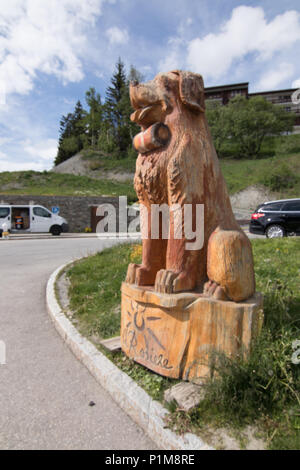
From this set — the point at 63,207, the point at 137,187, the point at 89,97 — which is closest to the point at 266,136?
the point at 89,97

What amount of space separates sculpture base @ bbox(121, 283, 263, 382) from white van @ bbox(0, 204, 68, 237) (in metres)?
14.9

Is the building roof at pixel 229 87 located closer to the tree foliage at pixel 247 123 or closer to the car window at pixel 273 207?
the tree foliage at pixel 247 123

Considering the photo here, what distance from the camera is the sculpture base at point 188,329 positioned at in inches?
81.0

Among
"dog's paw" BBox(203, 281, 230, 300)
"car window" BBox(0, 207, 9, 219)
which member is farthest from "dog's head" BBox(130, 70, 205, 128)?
"car window" BBox(0, 207, 9, 219)

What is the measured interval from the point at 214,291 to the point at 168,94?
1.55 meters

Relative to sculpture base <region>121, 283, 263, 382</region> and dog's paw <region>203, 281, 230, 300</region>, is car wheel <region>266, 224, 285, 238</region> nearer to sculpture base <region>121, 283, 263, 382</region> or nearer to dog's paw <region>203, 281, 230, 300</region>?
sculpture base <region>121, 283, 263, 382</region>

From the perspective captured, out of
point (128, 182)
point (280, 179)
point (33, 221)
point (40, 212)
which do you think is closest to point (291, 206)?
point (40, 212)

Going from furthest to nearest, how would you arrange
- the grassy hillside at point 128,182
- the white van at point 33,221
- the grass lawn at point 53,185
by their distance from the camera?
1. the grassy hillside at point 128,182
2. the grass lawn at point 53,185
3. the white van at point 33,221

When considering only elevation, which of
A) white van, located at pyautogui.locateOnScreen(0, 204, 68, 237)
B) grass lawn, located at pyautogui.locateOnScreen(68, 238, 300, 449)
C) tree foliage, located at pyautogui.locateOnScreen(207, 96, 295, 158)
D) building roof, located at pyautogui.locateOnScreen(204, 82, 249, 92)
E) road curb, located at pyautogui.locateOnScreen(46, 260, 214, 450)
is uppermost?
building roof, located at pyautogui.locateOnScreen(204, 82, 249, 92)

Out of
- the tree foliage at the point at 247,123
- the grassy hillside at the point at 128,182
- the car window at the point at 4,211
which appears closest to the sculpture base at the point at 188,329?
the car window at the point at 4,211

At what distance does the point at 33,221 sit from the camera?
16.2m

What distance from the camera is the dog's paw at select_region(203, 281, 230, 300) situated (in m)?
2.13
